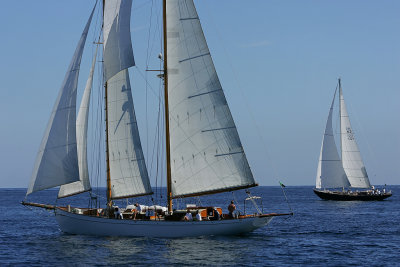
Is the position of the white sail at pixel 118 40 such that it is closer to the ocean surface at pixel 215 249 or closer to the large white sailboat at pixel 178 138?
the large white sailboat at pixel 178 138

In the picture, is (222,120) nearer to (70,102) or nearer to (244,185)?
(244,185)

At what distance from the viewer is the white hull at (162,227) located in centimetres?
3941

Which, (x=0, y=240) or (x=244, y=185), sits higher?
(x=244, y=185)

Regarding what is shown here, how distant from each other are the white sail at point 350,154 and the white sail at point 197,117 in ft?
199

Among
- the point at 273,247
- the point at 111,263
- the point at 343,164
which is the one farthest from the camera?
the point at 343,164

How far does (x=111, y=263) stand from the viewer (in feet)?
109

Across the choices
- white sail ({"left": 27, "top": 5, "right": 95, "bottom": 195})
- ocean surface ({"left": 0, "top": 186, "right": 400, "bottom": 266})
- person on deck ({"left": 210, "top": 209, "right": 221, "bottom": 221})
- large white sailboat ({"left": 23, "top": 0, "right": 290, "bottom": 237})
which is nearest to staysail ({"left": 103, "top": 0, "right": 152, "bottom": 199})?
large white sailboat ({"left": 23, "top": 0, "right": 290, "bottom": 237})

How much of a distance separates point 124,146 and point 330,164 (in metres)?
60.9

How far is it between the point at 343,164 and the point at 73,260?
70.5 m

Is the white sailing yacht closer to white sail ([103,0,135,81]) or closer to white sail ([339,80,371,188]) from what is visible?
white sail ([339,80,371,188])

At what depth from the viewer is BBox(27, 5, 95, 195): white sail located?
132 ft

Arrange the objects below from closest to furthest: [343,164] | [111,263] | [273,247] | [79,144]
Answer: [111,263] < [273,247] < [79,144] < [343,164]

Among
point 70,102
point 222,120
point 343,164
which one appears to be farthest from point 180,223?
point 343,164

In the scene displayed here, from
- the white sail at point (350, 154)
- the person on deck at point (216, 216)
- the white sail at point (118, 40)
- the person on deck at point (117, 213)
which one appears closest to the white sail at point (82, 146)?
the white sail at point (118, 40)
